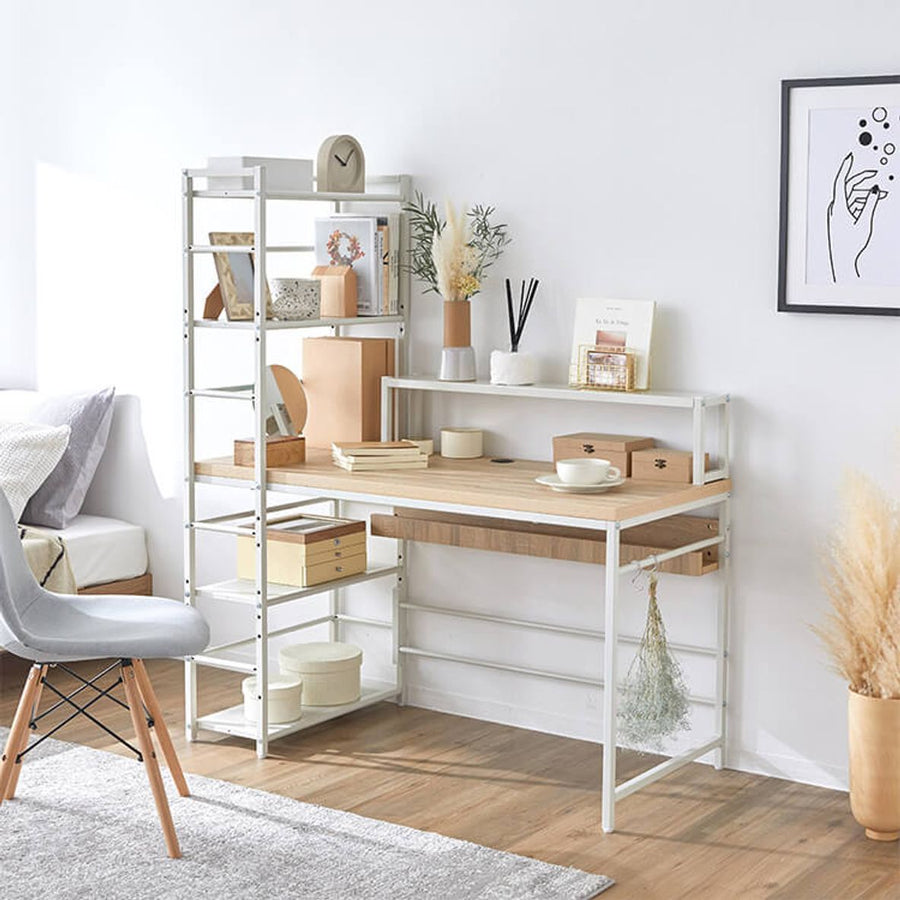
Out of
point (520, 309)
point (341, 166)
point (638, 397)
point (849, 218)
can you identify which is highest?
point (341, 166)

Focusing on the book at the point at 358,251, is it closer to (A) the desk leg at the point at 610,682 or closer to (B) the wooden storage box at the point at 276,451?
(B) the wooden storage box at the point at 276,451

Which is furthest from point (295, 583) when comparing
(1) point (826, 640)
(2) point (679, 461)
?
(1) point (826, 640)

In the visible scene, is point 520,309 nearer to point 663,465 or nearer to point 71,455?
point 663,465

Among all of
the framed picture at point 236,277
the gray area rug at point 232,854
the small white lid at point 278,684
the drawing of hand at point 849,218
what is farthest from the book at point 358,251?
the gray area rug at point 232,854

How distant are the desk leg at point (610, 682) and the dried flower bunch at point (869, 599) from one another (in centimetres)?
54

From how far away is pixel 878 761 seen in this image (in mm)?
3559

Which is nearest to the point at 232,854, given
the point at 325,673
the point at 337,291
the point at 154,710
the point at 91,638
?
the point at 154,710

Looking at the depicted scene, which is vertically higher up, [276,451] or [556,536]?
[276,451]

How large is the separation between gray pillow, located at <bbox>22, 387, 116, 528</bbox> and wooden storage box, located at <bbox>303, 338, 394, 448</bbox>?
1.00 metres

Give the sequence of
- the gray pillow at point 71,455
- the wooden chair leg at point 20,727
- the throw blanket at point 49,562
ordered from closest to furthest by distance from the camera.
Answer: the wooden chair leg at point 20,727 → the throw blanket at point 49,562 → the gray pillow at point 71,455

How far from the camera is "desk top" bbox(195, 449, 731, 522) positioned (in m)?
3.64

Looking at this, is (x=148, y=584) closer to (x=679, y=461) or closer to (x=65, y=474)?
(x=65, y=474)

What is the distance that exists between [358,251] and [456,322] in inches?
14.2

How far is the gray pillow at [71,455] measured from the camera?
5098 mm
